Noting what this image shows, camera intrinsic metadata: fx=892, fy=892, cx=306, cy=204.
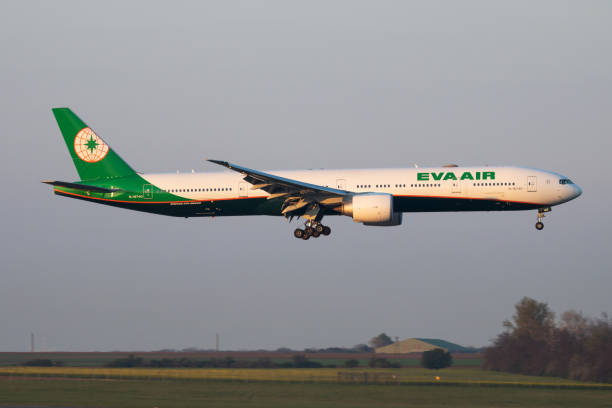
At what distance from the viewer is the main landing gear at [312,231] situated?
53.7 m

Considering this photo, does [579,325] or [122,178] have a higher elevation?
[122,178]

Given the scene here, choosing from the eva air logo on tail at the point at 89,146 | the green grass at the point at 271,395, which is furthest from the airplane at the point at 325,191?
the green grass at the point at 271,395

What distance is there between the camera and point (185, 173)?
5519 cm

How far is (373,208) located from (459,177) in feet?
17.8

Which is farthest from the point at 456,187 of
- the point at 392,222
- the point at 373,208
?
the point at 373,208

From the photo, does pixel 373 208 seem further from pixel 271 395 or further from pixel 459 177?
pixel 271 395

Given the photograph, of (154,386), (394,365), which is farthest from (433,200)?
(154,386)

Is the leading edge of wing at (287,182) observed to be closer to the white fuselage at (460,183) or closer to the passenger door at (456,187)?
the white fuselage at (460,183)

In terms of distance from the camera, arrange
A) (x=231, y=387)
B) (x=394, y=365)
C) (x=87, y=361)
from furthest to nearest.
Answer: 1. (x=87, y=361)
2. (x=394, y=365)
3. (x=231, y=387)

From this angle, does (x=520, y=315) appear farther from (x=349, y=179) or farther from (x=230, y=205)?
(x=230, y=205)

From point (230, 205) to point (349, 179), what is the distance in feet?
24.2

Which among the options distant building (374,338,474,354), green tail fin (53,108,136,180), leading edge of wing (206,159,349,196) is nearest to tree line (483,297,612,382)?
distant building (374,338,474,354)

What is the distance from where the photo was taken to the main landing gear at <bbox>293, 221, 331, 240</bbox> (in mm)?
53688

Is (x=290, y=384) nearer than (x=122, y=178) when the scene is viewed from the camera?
Yes
